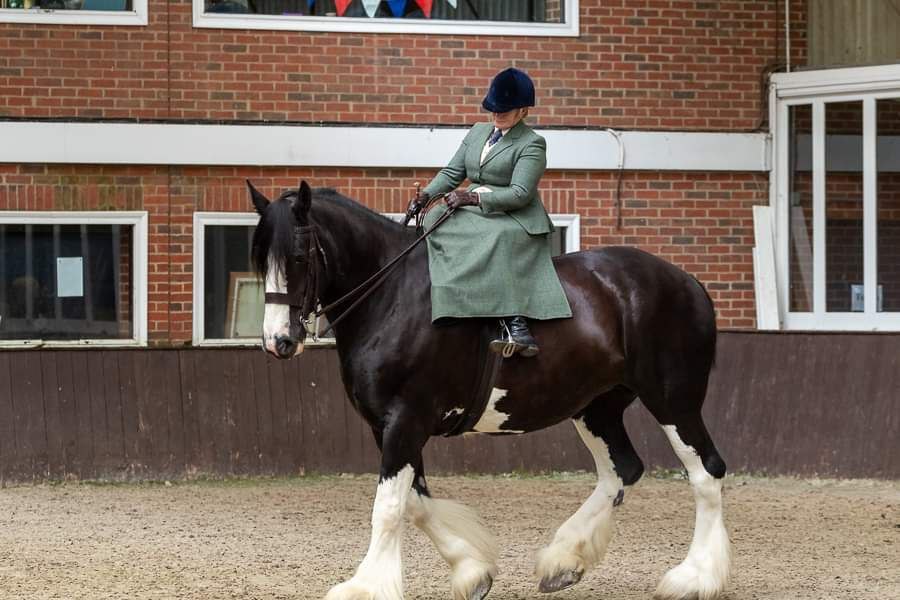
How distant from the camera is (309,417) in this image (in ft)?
36.0

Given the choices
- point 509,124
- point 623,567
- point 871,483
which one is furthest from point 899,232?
point 509,124

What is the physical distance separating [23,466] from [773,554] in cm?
560

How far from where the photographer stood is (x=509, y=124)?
6.84 meters

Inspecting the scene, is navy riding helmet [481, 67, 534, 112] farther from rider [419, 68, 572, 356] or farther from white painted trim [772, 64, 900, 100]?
white painted trim [772, 64, 900, 100]

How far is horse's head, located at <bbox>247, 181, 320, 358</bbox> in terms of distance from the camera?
6.11 m

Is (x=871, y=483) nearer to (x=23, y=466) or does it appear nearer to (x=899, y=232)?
(x=899, y=232)

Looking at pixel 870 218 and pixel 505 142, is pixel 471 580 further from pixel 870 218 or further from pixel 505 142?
pixel 870 218

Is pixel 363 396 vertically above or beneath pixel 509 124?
beneath

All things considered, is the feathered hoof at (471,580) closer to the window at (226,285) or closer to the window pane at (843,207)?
the window at (226,285)

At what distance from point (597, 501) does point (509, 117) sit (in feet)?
6.39

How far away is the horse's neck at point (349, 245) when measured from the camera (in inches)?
253

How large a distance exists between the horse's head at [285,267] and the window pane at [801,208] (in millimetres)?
6838

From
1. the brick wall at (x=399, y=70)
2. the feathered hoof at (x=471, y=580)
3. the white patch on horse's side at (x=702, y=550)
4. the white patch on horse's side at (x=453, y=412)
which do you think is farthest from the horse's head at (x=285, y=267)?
the brick wall at (x=399, y=70)

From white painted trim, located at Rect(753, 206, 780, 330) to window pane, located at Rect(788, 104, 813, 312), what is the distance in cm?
26
